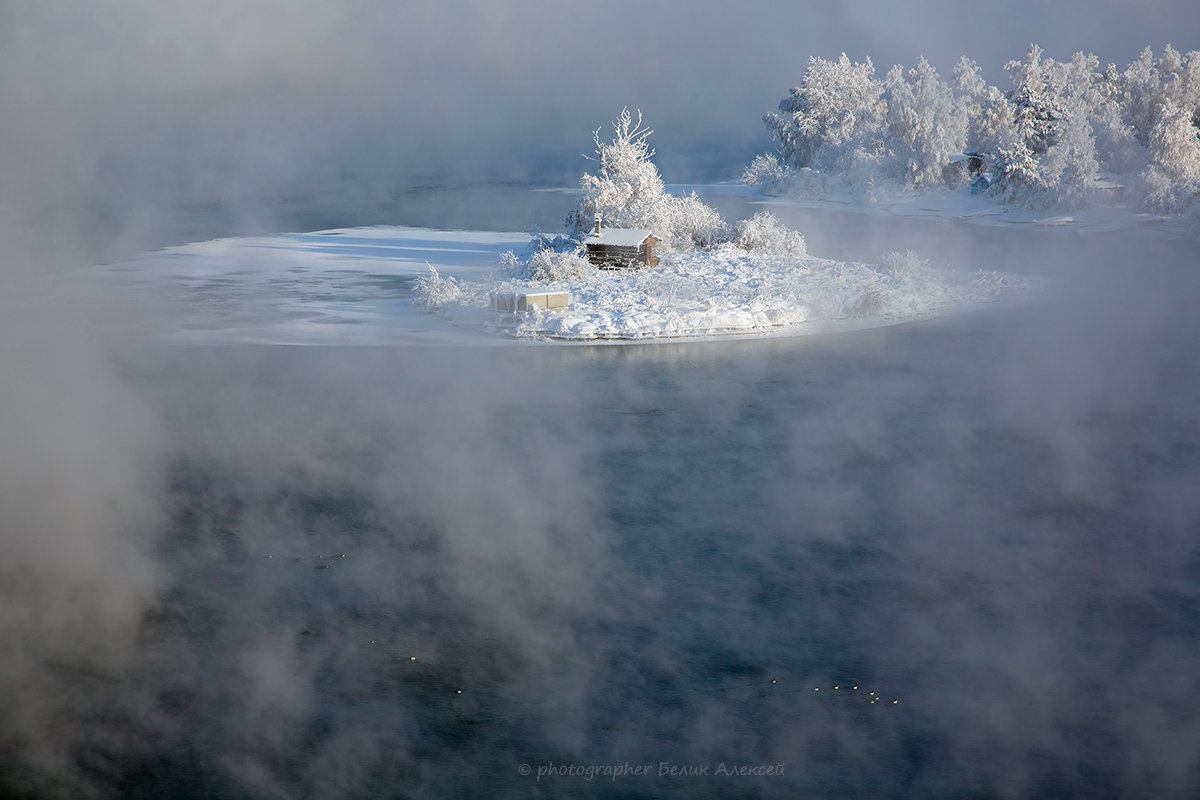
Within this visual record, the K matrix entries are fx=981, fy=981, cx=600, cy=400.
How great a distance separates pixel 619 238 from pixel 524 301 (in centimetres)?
642

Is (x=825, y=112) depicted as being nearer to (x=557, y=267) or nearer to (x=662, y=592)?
(x=557, y=267)

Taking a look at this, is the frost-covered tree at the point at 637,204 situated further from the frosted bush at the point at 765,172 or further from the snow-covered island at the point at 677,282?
the frosted bush at the point at 765,172

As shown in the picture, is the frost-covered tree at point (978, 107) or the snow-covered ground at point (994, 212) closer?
the snow-covered ground at point (994, 212)

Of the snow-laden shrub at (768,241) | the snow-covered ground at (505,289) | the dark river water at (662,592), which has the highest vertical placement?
the snow-laden shrub at (768,241)

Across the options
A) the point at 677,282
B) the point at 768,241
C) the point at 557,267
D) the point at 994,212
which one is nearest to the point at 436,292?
the point at 557,267

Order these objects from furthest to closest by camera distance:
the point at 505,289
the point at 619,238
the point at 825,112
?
the point at 825,112
the point at 619,238
the point at 505,289

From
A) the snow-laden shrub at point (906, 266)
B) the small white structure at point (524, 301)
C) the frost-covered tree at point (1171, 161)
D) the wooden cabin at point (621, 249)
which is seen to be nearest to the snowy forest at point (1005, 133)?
the frost-covered tree at point (1171, 161)

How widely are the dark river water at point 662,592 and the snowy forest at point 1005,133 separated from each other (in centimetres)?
3875

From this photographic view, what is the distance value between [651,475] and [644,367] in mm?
6310

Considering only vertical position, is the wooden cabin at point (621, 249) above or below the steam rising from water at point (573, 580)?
above

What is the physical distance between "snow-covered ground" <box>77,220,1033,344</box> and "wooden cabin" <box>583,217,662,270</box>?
1.86 feet

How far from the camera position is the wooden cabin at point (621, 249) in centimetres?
2647

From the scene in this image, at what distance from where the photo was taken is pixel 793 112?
79.1m

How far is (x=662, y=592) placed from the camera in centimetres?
815
